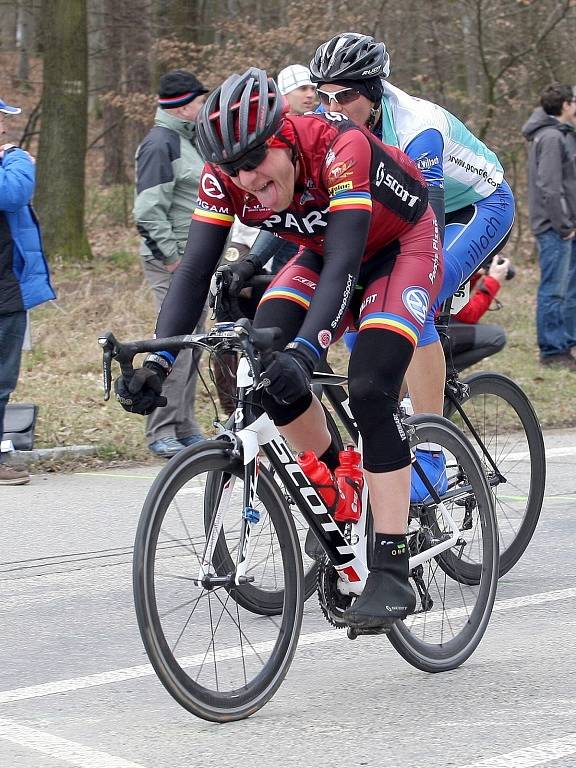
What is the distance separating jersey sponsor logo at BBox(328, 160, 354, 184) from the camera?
405 centimetres

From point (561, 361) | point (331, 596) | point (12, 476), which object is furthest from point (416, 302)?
point (561, 361)

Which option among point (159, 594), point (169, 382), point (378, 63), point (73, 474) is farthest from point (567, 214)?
point (159, 594)

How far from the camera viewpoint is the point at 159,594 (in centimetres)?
388

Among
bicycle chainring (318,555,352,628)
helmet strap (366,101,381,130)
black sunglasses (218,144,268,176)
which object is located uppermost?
helmet strap (366,101,381,130)

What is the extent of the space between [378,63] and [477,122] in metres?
14.0

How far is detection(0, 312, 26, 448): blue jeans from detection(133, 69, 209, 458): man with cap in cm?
105

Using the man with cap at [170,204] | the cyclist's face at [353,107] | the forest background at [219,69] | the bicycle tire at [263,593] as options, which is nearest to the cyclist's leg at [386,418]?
the bicycle tire at [263,593]

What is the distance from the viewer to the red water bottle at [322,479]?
4.16 meters

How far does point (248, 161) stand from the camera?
13.0 ft

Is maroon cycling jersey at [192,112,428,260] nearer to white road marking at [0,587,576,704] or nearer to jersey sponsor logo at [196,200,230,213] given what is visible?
jersey sponsor logo at [196,200,230,213]

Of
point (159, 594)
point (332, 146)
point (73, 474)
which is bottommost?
point (73, 474)

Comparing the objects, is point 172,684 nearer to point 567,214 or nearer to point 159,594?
point 159,594

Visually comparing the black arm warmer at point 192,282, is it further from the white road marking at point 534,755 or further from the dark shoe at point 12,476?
the dark shoe at point 12,476

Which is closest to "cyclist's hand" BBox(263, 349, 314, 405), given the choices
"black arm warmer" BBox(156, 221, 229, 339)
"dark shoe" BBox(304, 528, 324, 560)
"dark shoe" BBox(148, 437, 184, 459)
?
"black arm warmer" BBox(156, 221, 229, 339)
